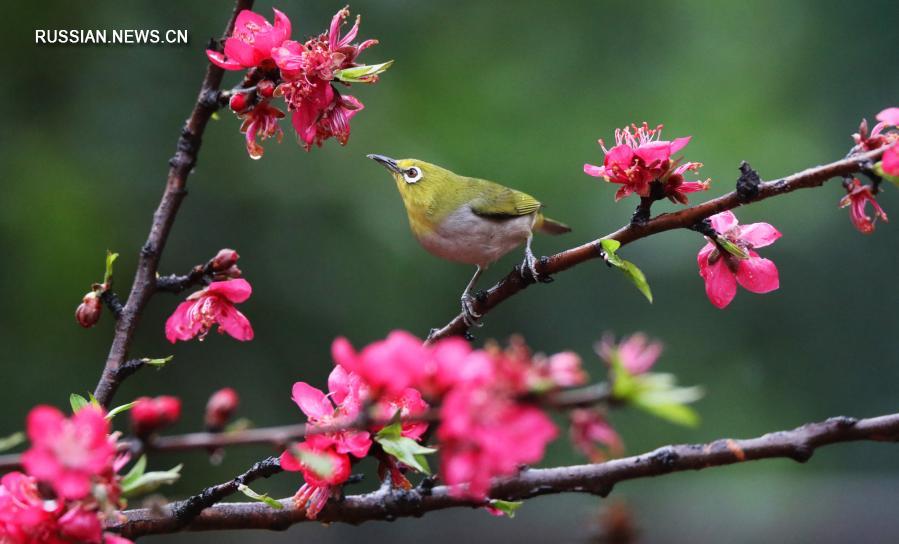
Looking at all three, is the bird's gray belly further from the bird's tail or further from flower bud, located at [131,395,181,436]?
flower bud, located at [131,395,181,436]

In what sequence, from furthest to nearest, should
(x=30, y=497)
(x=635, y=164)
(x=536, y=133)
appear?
1. (x=536, y=133)
2. (x=635, y=164)
3. (x=30, y=497)

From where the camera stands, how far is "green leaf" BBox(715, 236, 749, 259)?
1.25 meters

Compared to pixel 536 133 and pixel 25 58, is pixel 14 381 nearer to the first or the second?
pixel 25 58

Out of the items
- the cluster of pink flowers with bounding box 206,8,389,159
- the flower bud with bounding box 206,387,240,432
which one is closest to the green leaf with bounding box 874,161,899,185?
the cluster of pink flowers with bounding box 206,8,389,159

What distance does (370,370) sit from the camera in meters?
0.80

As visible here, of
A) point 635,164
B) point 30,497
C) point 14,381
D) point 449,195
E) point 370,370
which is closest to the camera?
point 370,370

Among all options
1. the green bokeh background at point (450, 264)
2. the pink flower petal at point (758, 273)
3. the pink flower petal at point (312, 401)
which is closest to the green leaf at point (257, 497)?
the pink flower petal at point (312, 401)

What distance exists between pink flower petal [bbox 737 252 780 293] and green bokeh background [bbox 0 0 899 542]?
2.24 m

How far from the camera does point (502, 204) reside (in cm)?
259

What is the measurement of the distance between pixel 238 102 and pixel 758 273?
781 mm

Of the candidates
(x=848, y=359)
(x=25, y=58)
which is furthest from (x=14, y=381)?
(x=848, y=359)

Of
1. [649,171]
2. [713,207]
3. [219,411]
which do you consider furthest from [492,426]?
[649,171]

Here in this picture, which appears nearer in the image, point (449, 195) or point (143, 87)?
point (449, 195)

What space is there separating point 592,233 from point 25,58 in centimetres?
247
